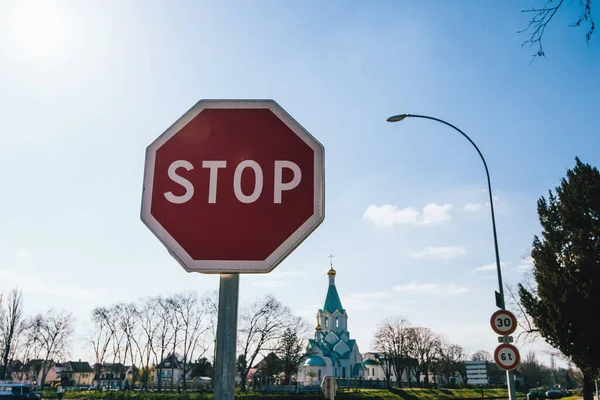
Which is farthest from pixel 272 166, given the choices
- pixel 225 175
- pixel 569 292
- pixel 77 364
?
pixel 77 364

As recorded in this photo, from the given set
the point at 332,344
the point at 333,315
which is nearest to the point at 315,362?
the point at 332,344

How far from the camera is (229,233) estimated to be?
6.11 ft

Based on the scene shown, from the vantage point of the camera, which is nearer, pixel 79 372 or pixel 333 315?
pixel 333 315

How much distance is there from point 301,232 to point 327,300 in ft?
262

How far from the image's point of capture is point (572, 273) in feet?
81.3

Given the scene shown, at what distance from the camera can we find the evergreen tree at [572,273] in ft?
78.1

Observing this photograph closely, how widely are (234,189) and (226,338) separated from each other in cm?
60

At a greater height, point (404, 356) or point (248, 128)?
point (248, 128)

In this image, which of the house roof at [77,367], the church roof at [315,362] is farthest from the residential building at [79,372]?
the church roof at [315,362]

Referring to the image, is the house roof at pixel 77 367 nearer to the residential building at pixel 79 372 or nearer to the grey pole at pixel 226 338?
the residential building at pixel 79 372

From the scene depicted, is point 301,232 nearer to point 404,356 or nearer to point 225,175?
point 225,175

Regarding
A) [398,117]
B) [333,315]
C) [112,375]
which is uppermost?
[398,117]

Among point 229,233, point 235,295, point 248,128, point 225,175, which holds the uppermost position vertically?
point 248,128

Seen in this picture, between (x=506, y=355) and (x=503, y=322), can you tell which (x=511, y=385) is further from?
(x=503, y=322)
